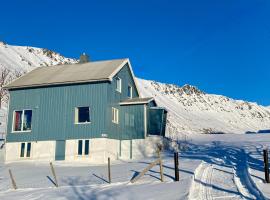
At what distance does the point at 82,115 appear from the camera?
3133cm

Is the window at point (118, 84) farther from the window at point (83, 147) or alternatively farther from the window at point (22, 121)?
the window at point (22, 121)

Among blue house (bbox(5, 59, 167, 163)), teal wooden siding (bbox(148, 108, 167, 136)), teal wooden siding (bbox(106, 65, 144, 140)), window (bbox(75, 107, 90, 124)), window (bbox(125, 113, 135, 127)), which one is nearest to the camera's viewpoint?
blue house (bbox(5, 59, 167, 163))

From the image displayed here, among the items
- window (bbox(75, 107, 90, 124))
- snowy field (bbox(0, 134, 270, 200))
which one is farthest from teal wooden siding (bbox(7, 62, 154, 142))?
snowy field (bbox(0, 134, 270, 200))

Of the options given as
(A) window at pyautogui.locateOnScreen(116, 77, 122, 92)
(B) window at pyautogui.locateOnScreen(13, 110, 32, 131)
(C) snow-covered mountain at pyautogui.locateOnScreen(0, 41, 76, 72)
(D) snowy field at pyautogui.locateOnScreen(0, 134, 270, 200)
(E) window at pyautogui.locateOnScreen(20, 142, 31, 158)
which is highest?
(C) snow-covered mountain at pyautogui.locateOnScreen(0, 41, 76, 72)

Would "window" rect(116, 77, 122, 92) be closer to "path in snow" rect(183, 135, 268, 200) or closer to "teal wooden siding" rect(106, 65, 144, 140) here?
"teal wooden siding" rect(106, 65, 144, 140)

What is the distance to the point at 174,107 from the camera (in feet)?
369

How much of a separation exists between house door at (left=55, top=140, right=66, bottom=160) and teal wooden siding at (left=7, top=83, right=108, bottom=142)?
1.44 feet

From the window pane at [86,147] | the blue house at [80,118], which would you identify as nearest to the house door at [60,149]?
the blue house at [80,118]

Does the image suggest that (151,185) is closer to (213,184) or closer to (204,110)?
(213,184)

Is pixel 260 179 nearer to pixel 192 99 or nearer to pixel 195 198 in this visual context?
pixel 195 198

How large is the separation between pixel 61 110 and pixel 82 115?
6.46 feet

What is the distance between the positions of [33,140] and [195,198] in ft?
72.5

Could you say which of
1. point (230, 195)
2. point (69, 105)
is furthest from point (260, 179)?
point (69, 105)

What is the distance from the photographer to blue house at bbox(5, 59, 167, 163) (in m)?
30.3
